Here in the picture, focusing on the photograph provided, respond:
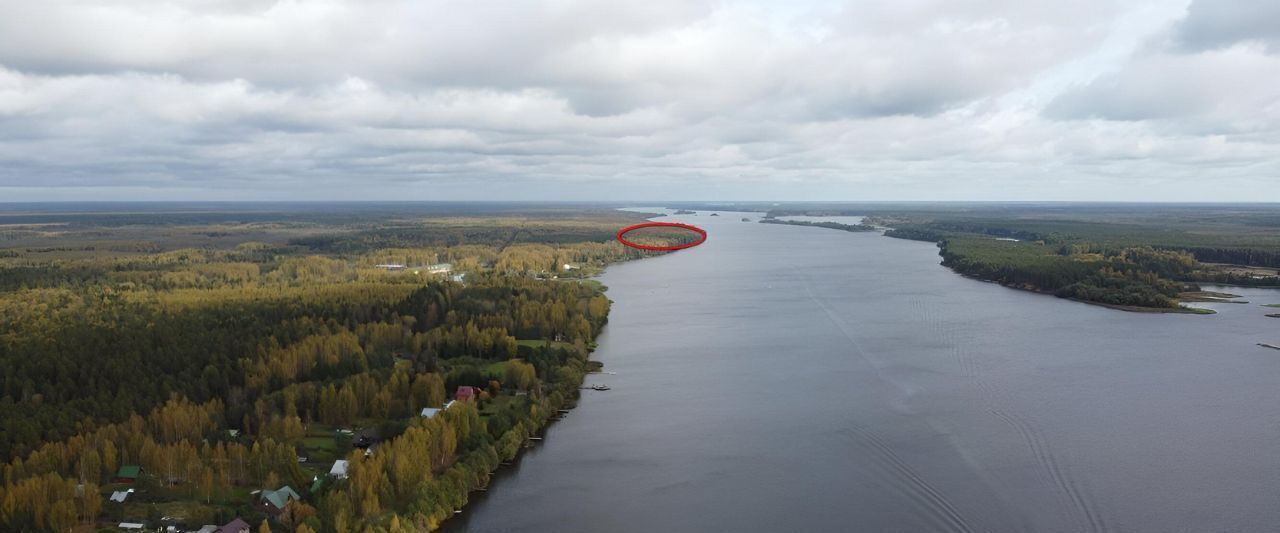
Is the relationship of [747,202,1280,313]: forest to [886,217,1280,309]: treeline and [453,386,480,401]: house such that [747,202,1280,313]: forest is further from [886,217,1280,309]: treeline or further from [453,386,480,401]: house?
[453,386,480,401]: house

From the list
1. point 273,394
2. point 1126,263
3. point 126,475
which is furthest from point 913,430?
point 1126,263

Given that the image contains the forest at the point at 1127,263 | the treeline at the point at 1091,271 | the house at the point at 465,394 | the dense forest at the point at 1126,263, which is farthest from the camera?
the dense forest at the point at 1126,263

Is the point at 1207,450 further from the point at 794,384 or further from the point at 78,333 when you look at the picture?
the point at 78,333

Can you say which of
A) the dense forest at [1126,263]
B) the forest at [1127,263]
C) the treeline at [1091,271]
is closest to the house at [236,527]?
the forest at [1127,263]

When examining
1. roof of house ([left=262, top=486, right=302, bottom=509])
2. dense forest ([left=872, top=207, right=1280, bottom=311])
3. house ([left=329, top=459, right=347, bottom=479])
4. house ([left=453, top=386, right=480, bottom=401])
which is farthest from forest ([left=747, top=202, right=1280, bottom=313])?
roof of house ([left=262, top=486, right=302, bottom=509])

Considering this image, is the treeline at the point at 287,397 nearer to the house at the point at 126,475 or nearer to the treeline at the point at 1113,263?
the house at the point at 126,475
